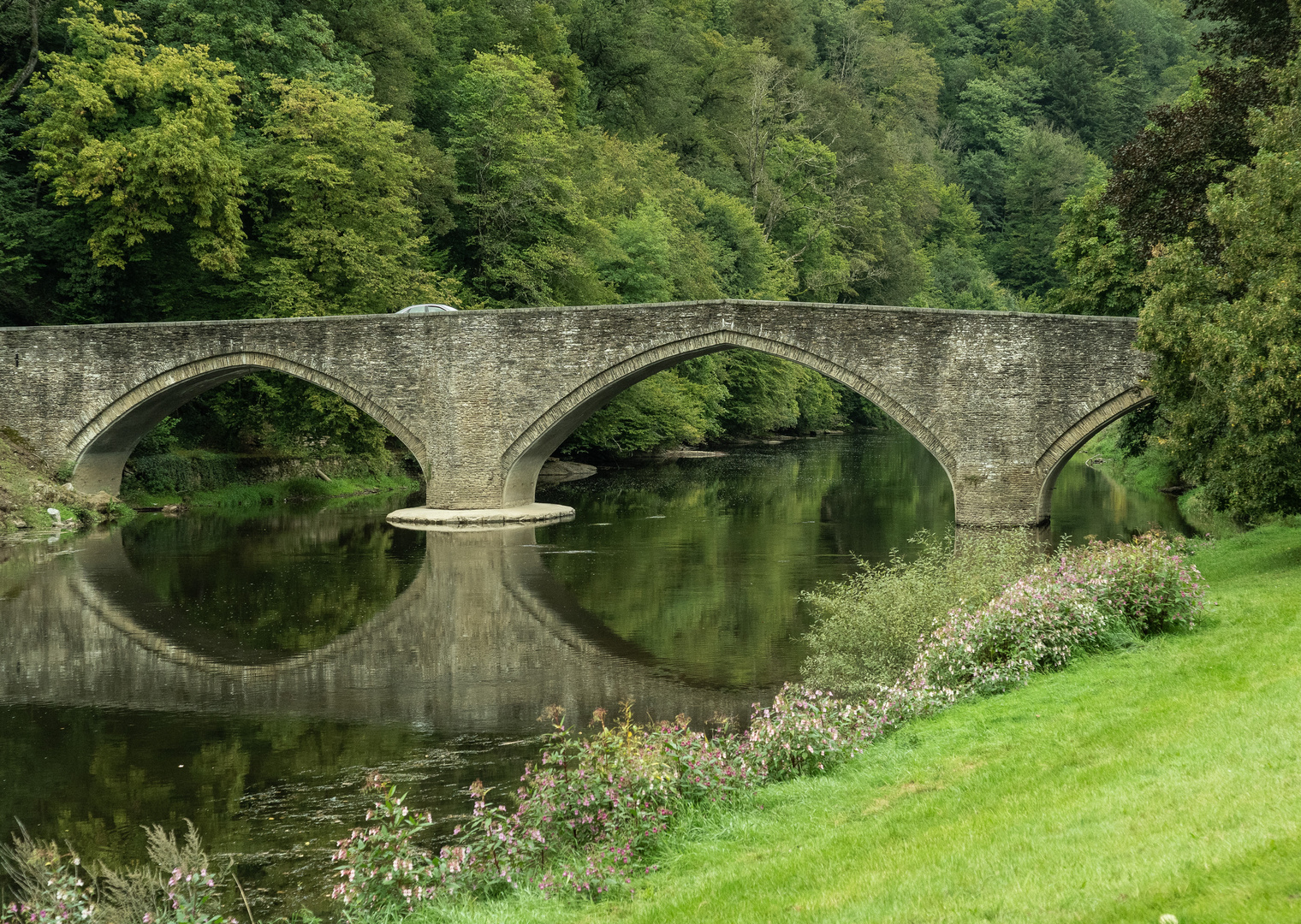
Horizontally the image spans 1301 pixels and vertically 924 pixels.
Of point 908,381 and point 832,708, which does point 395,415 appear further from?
point 832,708

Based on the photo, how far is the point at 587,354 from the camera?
91.6ft

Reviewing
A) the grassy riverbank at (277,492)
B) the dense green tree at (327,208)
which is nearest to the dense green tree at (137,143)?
the dense green tree at (327,208)

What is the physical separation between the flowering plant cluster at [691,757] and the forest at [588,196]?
3.99m

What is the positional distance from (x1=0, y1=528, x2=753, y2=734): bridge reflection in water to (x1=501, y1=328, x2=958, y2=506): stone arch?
829 cm

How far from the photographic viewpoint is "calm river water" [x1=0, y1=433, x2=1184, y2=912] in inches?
400

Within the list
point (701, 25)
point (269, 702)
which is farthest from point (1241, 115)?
point (701, 25)

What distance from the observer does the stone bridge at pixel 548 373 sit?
25.3 metres

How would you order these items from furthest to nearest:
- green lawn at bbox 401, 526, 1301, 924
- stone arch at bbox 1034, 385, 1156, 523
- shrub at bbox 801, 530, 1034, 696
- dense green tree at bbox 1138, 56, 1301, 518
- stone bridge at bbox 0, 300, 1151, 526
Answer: stone bridge at bbox 0, 300, 1151, 526, stone arch at bbox 1034, 385, 1156, 523, dense green tree at bbox 1138, 56, 1301, 518, shrub at bbox 801, 530, 1034, 696, green lawn at bbox 401, 526, 1301, 924

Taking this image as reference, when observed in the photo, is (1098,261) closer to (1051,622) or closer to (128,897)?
(1051,622)

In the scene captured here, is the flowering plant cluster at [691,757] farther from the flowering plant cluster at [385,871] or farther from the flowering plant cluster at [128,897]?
the flowering plant cluster at [128,897]

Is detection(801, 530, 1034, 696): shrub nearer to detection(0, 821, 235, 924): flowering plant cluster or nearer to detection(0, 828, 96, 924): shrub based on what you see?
detection(0, 821, 235, 924): flowering plant cluster

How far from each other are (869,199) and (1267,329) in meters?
52.1

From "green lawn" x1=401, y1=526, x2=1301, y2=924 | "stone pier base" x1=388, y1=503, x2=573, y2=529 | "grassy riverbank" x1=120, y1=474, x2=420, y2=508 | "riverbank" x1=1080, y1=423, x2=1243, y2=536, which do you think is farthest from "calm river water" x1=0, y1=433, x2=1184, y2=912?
"green lawn" x1=401, y1=526, x2=1301, y2=924

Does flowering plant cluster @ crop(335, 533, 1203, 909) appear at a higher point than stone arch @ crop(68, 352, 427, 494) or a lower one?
lower
